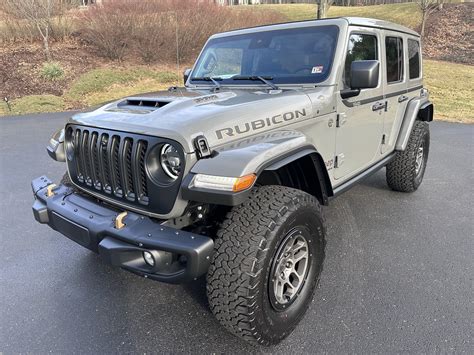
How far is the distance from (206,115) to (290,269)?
1.11 meters

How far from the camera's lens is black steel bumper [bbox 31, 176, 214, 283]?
195 centimetres

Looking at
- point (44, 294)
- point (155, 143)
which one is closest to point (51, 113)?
point (44, 294)

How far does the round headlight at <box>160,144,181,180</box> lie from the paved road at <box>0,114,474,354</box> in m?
1.06

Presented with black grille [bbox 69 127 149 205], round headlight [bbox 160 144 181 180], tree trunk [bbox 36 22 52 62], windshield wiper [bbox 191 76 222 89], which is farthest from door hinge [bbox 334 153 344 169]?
tree trunk [bbox 36 22 52 62]

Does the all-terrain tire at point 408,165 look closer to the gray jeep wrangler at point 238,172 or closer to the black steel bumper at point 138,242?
the gray jeep wrangler at point 238,172

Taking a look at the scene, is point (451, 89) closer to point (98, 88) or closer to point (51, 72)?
point (98, 88)

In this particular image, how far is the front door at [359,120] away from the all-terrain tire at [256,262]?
1.08 m

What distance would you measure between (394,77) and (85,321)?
3684 millimetres

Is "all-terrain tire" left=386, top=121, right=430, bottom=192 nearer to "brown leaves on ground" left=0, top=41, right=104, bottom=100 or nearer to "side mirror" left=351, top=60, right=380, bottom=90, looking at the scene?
"side mirror" left=351, top=60, right=380, bottom=90

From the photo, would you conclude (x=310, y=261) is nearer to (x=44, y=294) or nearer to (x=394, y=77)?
(x=44, y=294)

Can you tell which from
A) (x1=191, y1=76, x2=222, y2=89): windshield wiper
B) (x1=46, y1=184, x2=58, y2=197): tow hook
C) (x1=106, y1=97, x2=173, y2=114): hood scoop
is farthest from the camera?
(x1=191, y1=76, x2=222, y2=89): windshield wiper

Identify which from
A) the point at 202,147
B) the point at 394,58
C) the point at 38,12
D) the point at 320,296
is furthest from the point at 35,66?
the point at 320,296

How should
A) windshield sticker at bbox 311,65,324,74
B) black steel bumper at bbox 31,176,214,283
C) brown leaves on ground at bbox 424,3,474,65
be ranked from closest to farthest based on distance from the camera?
1. black steel bumper at bbox 31,176,214,283
2. windshield sticker at bbox 311,65,324,74
3. brown leaves on ground at bbox 424,3,474,65

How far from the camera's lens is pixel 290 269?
245cm
